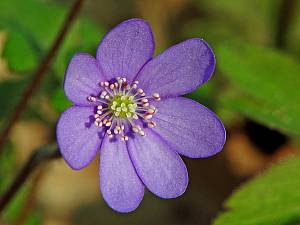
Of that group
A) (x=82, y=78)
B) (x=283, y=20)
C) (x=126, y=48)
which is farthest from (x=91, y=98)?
(x=283, y=20)


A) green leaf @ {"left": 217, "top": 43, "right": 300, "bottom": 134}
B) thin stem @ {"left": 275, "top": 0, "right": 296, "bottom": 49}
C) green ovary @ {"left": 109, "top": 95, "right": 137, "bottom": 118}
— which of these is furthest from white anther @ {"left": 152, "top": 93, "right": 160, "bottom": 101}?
thin stem @ {"left": 275, "top": 0, "right": 296, "bottom": 49}

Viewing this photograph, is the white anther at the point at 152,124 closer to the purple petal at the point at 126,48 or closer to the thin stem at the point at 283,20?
the purple petal at the point at 126,48

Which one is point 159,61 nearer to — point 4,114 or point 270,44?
point 4,114

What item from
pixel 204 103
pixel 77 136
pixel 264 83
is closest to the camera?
pixel 77 136

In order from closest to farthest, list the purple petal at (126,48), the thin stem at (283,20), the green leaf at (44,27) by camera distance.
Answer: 1. the purple petal at (126,48)
2. the green leaf at (44,27)
3. the thin stem at (283,20)

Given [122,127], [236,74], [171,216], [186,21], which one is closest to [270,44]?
[186,21]

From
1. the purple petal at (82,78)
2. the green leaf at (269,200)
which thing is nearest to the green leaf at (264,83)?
the green leaf at (269,200)

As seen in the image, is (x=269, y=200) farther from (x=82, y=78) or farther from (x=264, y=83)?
(x=82, y=78)
